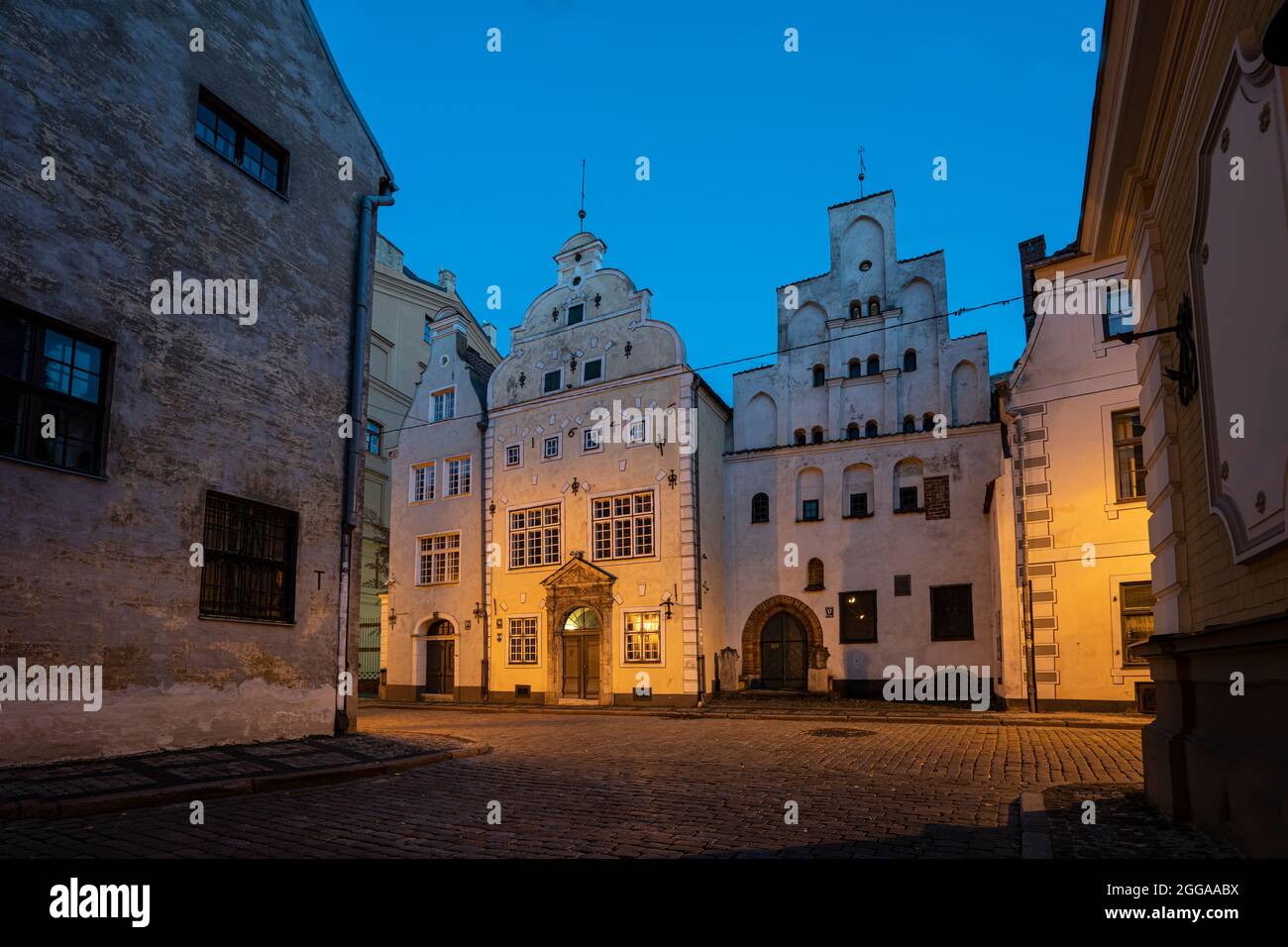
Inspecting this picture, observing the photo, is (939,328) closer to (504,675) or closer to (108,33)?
(504,675)

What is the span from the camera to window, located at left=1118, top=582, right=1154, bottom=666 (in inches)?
758

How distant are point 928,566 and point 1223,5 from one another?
21641 mm

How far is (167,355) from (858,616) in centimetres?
2079

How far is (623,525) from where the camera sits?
28484 mm

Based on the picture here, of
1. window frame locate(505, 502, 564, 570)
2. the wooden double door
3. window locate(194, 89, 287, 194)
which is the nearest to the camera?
window locate(194, 89, 287, 194)

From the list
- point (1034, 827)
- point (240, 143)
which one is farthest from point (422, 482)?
point (1034, 827)

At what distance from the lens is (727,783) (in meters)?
9.86

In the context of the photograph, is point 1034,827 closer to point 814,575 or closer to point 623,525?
point 814,575

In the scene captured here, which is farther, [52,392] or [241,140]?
[241,140]

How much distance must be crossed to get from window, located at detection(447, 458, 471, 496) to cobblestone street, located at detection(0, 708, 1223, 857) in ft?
60.6

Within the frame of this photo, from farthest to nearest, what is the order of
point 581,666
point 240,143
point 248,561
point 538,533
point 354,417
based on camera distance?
point 538,533 → point 581,666 → point 354,417 → point 240,143 → point 248,561

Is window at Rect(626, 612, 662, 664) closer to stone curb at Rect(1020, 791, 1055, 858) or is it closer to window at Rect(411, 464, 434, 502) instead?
window at Rect(411, 464, 434, 502)

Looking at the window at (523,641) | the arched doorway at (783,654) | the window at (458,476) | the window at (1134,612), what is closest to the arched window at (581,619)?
the window at (523,641)

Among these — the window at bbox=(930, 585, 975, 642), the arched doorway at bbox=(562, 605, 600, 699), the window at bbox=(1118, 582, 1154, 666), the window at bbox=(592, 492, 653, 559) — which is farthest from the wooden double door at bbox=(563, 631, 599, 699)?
the window at bbox=(1118, 582, 1154, 666)
